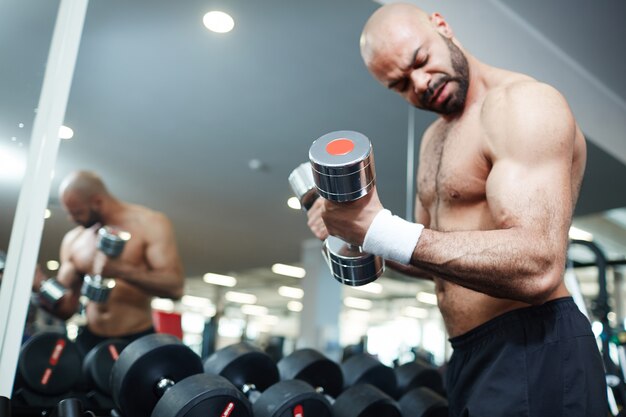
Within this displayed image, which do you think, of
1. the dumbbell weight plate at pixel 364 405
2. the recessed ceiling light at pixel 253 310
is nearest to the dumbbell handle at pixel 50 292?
the dumbbell weight plate at pixel 364 405

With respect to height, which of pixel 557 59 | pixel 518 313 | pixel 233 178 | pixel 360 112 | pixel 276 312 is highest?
pixel 557 59

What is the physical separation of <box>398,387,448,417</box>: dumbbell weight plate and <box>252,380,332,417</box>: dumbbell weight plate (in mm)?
360

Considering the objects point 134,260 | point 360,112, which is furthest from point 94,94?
point 360,112

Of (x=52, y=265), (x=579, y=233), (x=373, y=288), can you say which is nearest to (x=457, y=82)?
(x=52, y=265)

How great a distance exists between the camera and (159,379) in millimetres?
1475

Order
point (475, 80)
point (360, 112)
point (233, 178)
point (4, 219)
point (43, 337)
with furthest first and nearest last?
point (233, 178) < point (360, 112) < point (43, 337) < point (475, 80) < point (4, 219)

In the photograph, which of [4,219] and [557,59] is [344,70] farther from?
[4,219]

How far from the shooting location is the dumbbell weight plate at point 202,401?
1.19 m

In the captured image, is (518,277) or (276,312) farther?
(276,312)

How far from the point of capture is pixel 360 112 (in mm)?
2928

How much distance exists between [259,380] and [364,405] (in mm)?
390

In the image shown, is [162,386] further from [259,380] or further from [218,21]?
[218,21]

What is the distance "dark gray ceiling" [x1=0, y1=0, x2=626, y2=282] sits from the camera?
238 centimetres

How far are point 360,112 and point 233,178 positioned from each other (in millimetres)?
838
